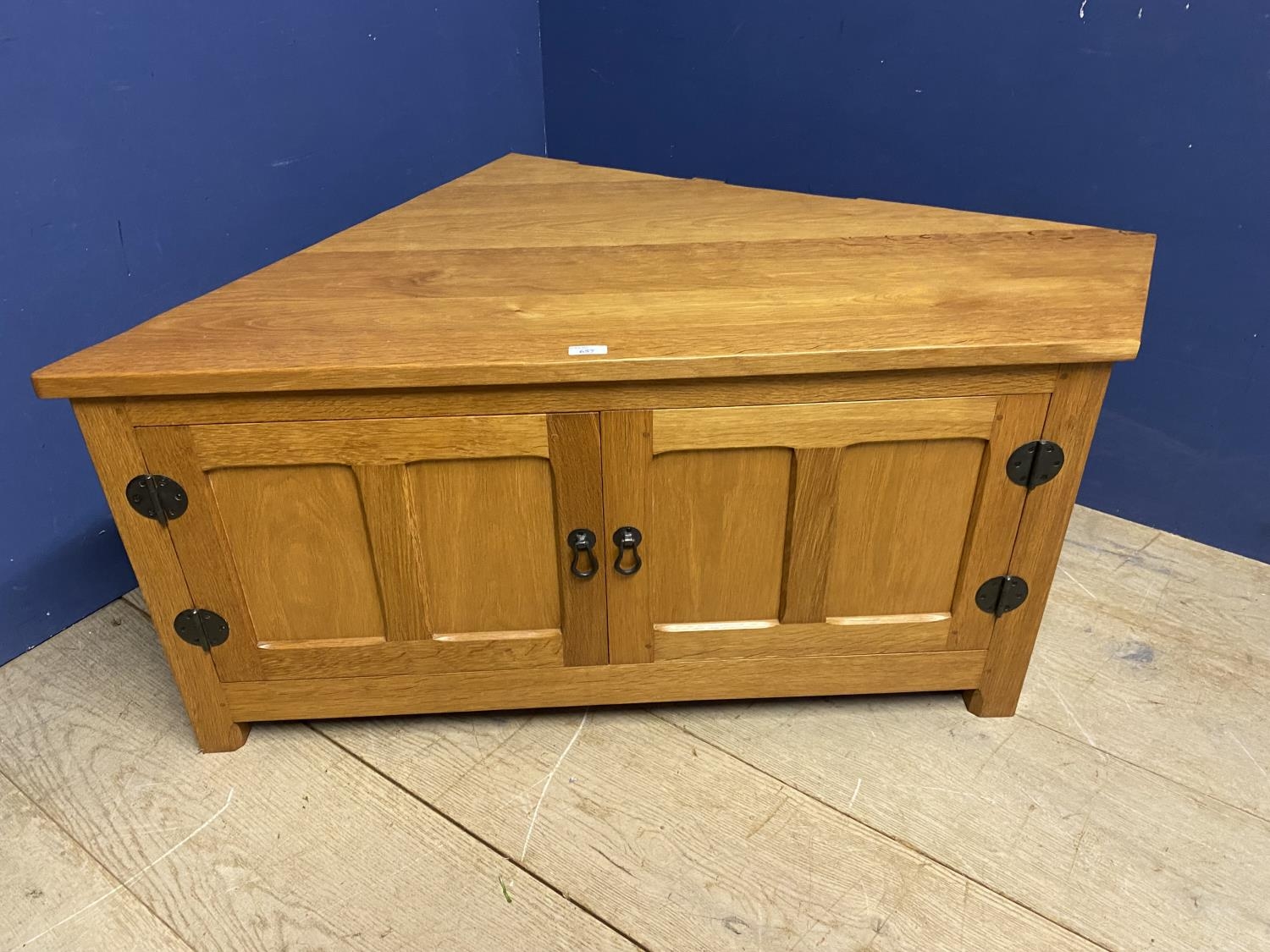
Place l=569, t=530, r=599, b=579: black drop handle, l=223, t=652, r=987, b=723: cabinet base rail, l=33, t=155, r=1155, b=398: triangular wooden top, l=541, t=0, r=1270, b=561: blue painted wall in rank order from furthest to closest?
l=541, t=0, r=1270, b=561: blue painted wall
l=223, t=652, r=987, b=723: cabinet base rail
l=569, t=530, r=599, b=579: black drop handle
l=33, t=155, r=1155, b=398: triangular wooden top

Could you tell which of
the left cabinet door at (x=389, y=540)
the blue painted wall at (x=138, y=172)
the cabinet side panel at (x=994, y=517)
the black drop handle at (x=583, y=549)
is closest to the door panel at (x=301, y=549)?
the left cabinet door at (x=389, y=540)

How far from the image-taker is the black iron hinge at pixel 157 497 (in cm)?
101

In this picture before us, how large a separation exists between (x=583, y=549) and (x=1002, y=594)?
1.76 ft

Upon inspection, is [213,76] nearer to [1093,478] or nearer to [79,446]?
[79,446]

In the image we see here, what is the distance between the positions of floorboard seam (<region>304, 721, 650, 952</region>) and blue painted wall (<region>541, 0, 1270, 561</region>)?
1.19 m

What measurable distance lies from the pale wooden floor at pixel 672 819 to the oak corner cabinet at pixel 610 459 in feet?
0.22

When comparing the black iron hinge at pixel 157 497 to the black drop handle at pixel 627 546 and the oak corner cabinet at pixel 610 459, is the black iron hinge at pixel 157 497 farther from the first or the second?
the black drop handle at pixel 627 546

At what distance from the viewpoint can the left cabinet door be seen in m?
1.00

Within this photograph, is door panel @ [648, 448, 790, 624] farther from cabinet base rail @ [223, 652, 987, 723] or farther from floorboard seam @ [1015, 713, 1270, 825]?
floorboard seam @ [1015, 713, 1270, 825]

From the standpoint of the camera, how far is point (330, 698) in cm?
119

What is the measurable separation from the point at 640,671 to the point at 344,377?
21.4 inches

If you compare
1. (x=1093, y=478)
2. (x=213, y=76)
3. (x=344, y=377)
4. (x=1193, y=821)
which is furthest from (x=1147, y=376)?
(x=213, y=76)

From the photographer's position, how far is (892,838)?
109cm

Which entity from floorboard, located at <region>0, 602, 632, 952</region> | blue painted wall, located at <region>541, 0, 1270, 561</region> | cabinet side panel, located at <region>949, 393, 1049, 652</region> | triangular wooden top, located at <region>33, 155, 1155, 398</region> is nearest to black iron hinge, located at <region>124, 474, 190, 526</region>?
triangular wooden top, located at <region>33, 155, 1155, 398</region>
